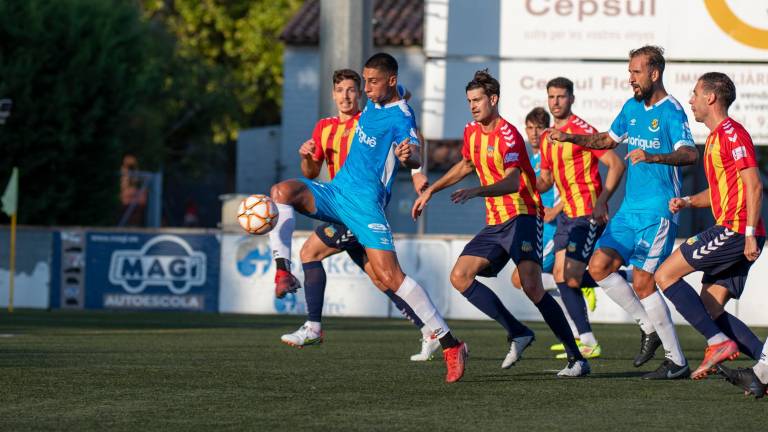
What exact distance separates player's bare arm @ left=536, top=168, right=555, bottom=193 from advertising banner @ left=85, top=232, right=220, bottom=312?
28.9ft

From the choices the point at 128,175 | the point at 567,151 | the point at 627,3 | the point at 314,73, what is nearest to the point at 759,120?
the point at 627,3

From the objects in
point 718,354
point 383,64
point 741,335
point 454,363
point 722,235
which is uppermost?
point 383,64

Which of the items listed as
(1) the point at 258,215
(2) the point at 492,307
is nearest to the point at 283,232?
(1) the point at 258,215

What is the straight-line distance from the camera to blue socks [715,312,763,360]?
347 inches

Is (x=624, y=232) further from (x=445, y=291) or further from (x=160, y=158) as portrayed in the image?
(x=160, y=158)

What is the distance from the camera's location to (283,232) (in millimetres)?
8914

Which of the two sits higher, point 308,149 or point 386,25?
point 386,25

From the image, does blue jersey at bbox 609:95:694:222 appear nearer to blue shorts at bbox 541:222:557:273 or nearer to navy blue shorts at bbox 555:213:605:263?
navy blue shorts at bbox 555:213:605:263

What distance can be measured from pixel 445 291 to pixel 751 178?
11.3 metres

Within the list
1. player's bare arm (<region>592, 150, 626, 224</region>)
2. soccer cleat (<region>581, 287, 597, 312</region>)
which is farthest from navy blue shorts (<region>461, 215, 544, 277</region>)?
soccer cleat (<region>581, 287, 597, 312</region>)

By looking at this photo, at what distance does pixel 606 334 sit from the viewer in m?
15.5

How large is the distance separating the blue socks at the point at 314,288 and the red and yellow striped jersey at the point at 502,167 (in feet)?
5.26

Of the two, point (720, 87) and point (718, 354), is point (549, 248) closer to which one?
point (718, 354)

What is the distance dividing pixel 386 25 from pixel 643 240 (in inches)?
1013
